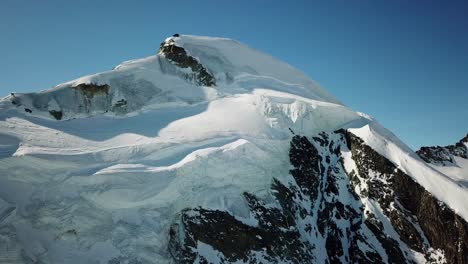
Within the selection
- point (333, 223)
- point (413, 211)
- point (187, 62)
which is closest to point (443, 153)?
point (413, 211)

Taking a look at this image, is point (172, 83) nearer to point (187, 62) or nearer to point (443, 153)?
point (187, 62)

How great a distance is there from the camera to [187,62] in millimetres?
37125

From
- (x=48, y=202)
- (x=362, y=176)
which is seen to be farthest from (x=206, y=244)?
(x=362, y=176)

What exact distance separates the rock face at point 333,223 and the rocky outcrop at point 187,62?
451 inches

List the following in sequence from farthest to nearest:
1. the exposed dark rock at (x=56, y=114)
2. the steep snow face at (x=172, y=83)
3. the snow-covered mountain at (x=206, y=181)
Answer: the steep snow face at (x=172, y=83) → the exposed dark rock at (x=56, y=114) → the snow-covered mountain at (x=206, y=181)

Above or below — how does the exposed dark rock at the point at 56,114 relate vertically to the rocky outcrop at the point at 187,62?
below

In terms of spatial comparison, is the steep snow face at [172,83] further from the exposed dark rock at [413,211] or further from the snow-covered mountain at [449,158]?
the snow-covered mountain at [449,158]

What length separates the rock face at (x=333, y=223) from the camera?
902 inches

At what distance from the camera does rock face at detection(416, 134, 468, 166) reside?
48.8 meters

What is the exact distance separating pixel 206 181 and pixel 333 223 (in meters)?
10.0

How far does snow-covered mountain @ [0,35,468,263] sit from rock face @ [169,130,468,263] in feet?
0.26

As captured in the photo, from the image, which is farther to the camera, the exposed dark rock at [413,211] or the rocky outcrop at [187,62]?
the rocky outcrop at [187,62]

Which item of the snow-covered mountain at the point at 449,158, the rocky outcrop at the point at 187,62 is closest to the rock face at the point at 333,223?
the rocky outcrop at the point at 187,62

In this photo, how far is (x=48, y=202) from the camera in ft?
68.5
